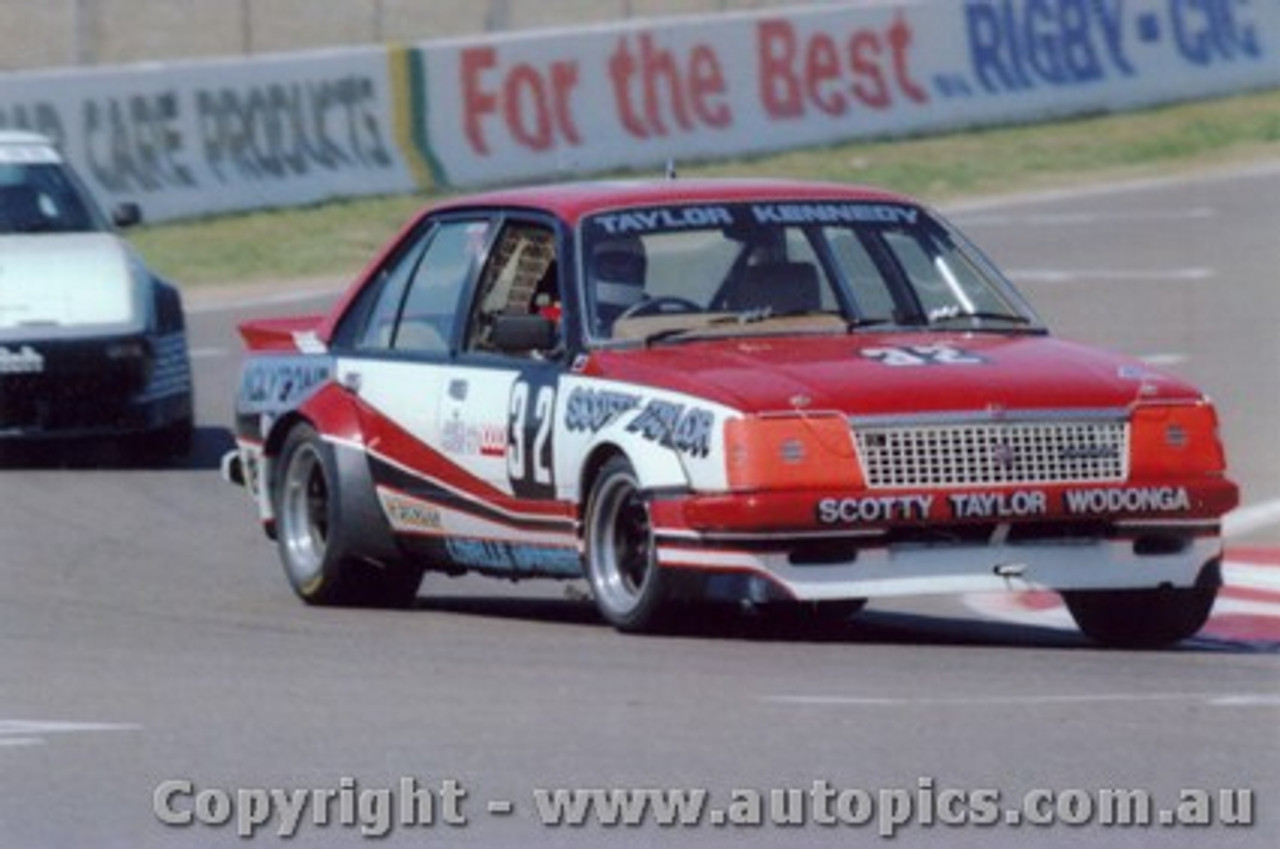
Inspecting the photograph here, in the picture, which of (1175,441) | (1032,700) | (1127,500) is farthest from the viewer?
(1175,441)

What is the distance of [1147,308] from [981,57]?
11970mm

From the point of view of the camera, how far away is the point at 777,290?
12203 mm

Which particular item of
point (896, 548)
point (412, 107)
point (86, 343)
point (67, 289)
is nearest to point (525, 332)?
point (896, 548)

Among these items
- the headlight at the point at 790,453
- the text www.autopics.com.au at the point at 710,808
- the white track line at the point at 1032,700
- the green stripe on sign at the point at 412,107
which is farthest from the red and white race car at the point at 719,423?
the green stripe on sign at the point at 412,107

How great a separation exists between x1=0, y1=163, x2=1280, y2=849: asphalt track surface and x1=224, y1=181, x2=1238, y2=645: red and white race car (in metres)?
0.24

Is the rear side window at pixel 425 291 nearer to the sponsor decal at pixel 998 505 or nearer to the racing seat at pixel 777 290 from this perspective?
the racing seat at pixel 777 290

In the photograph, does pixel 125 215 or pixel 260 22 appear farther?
pixel 260 22

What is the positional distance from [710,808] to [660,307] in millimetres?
4298

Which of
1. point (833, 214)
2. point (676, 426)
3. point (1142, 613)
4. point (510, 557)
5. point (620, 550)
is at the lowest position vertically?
point (1142, 613)

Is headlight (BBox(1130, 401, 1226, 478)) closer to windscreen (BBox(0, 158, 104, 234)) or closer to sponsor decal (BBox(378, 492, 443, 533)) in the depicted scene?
sponsor decal (BBox(378, 492, 443, 533))

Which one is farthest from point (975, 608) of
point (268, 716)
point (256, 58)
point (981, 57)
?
point (981, 57)

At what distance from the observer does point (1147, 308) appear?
24.8m

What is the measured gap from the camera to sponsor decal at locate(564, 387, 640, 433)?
11.6m

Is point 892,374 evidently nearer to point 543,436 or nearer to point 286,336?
point 543,436
